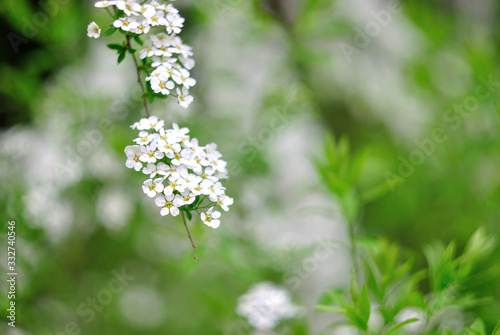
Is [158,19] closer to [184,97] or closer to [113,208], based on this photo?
[184,97]

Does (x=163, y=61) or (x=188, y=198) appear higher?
(x=163, y=61)

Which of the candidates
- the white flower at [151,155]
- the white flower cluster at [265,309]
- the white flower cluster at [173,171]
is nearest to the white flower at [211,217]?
the white flower cluster at [173,171]

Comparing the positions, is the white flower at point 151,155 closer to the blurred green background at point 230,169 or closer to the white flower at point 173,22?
the white flower at point 173,22

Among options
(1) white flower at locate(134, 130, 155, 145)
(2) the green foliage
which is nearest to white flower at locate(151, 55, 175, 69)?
(1) white flower at locate(134, 130, 155, 145)

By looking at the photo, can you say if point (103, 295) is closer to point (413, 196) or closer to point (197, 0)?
point (197, 0)

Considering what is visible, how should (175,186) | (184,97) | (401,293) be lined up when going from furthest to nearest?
(401,293), (184,97), (175,186)

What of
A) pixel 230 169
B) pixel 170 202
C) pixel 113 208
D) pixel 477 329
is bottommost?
pixel 113 208

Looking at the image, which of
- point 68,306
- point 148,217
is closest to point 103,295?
point 68,306

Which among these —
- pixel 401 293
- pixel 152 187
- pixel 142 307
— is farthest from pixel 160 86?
pixel 142 307
